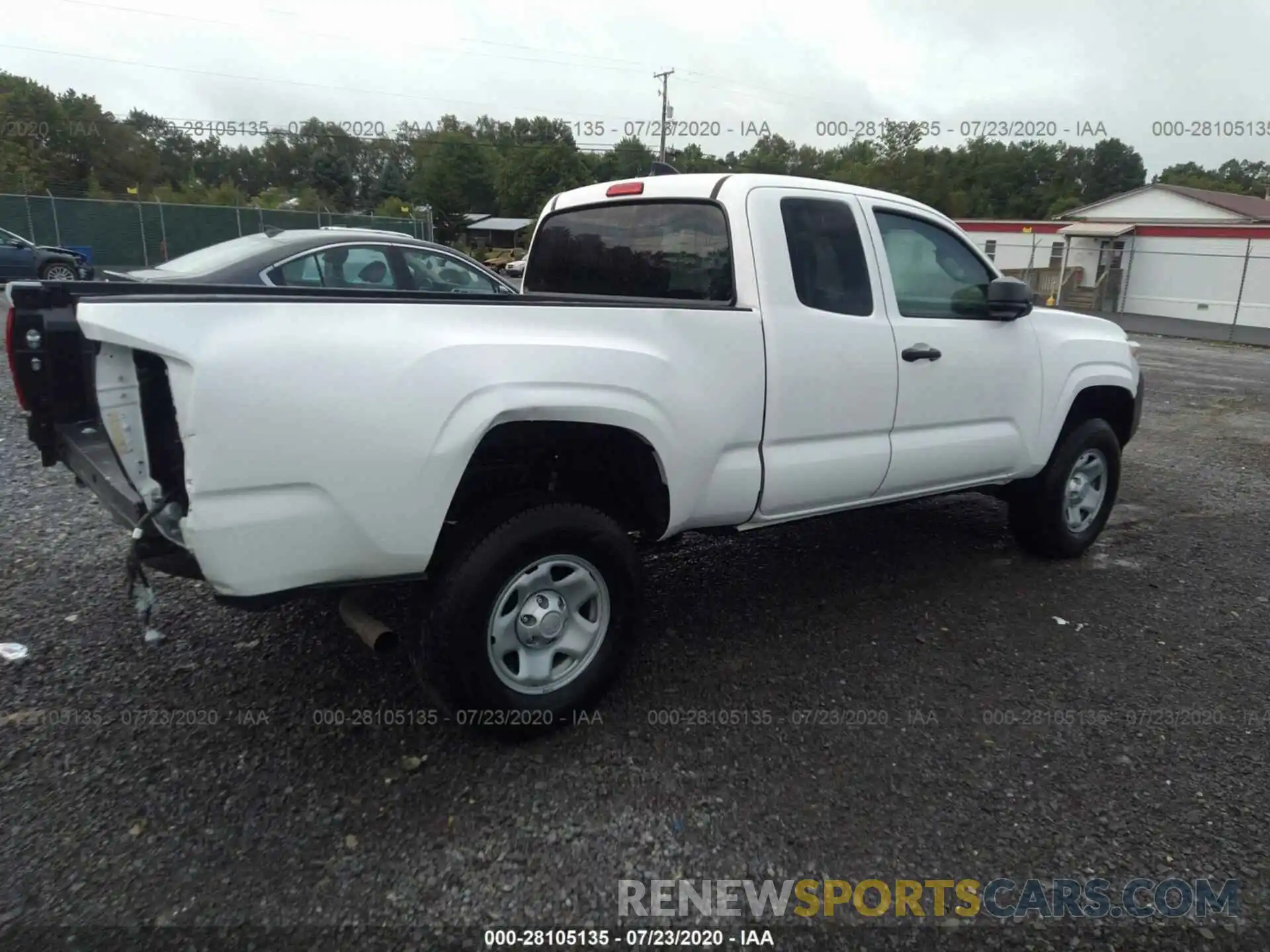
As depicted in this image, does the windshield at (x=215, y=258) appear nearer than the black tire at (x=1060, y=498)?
No

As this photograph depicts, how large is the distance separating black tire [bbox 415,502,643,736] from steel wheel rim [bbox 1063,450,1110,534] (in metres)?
2.95

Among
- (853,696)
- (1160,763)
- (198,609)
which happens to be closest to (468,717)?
(853,696)

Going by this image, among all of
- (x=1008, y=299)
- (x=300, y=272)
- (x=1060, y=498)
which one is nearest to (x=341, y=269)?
(x=300, y=272)

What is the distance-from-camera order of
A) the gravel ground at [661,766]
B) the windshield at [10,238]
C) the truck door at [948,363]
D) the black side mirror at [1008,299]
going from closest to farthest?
the gravel ground at [661,766], the truck door at [948,363], the black side mirror at [1008,299], the windshield at [10,238]

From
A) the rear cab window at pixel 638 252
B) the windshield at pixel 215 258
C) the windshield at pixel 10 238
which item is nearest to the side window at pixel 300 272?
the windshield at pixel 215 258

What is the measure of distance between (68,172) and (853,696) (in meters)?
67.4

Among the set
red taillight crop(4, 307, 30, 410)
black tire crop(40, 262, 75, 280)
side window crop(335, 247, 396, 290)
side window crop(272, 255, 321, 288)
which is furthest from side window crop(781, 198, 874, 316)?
black tire crop(40, 262, 75, 280)

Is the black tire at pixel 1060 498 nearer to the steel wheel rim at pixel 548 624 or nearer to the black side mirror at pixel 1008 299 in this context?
the black side mirror at pixel 1008 299

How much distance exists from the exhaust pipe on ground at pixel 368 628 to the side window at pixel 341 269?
4.84 m

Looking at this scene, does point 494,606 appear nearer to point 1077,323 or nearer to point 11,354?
point 11,354

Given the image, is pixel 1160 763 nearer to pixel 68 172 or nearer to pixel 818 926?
pixel 818 926

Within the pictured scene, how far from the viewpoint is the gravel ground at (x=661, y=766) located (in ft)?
7.23

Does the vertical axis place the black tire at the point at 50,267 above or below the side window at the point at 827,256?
below

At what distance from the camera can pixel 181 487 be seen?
7.77 ft
